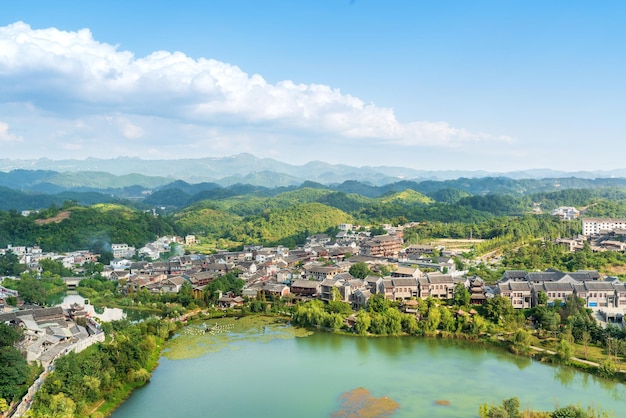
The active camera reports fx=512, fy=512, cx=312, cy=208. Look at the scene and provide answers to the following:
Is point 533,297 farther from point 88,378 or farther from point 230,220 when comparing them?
point 230,220

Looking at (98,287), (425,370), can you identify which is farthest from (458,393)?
(98,287)

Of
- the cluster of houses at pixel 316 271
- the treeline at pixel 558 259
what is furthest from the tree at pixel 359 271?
the treeline at pixel 558 259

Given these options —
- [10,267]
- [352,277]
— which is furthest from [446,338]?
[10,267]

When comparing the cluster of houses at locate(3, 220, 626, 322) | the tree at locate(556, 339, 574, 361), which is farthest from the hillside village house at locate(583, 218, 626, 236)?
the tree at locate(556, 339, 574, 361)

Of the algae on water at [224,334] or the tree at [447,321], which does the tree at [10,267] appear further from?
the tree at [447,321]

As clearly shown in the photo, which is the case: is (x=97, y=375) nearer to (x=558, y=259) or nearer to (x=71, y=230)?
(x=558, y=259)

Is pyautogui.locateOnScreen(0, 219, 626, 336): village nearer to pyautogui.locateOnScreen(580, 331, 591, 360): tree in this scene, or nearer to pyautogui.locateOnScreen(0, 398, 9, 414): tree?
pyautogui.locateOnScreen(580, 331, 591, 360): tree

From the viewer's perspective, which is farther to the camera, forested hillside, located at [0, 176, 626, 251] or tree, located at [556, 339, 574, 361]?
forested hillside, located at [0, 176, 626, 251]
